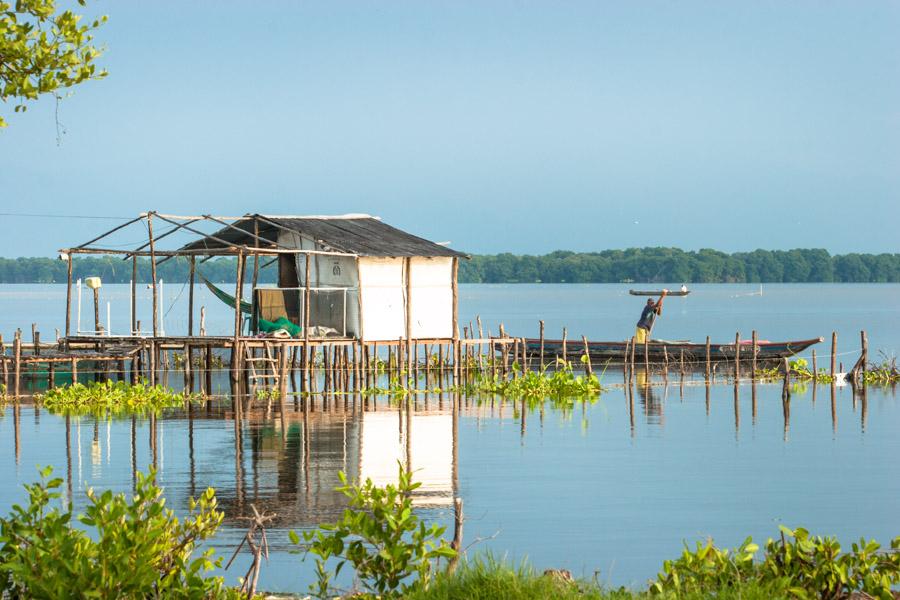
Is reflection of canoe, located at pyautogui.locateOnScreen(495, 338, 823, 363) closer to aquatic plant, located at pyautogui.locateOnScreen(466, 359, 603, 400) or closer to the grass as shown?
aquatic plant, located at pyautogui.locateOnScreen(466, 359, 603, 400)

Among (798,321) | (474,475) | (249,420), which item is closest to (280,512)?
(474,475)

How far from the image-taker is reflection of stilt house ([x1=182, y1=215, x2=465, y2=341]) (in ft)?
91.4

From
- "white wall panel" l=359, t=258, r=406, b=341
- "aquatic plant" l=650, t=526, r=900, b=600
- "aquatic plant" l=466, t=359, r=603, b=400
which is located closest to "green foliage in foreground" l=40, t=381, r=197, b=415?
"white wall panel" l=359, t=258, r=406, b=341

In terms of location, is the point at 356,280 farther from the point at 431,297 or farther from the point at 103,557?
the point at 103,557

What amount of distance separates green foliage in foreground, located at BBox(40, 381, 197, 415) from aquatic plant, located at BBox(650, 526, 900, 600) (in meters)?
17.5

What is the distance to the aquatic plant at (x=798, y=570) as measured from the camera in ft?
25.3

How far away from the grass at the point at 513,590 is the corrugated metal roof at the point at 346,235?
19.5 metres

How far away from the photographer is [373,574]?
7785 mm

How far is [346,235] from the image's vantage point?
2866 centimetres

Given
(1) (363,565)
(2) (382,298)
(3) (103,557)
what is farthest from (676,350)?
(3) (103,557)

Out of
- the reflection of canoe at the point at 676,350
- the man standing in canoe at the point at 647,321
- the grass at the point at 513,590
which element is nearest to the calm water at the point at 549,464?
the grass at the point at 513,590

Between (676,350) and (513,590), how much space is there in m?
28.2

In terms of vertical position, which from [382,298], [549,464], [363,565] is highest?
[382,298]

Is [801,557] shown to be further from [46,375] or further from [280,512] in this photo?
[46,375]
